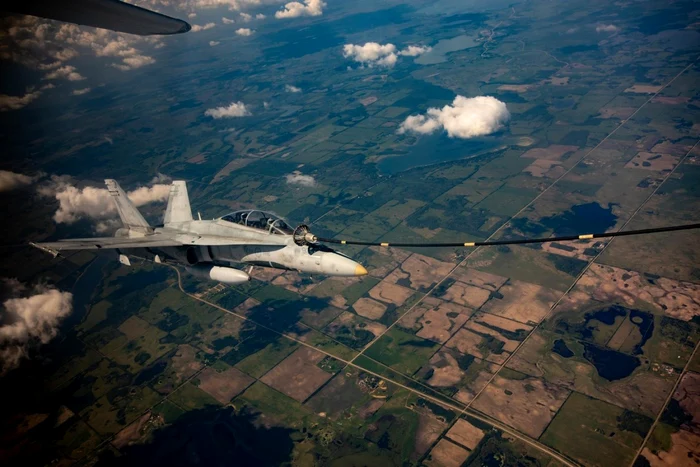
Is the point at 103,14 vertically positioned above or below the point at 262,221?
above

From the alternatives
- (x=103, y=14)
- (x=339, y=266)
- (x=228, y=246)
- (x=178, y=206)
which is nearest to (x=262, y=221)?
(x=228, y=246)

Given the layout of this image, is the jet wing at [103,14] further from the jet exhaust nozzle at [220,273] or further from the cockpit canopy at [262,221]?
the jet exhaust nozzle at [220,273]

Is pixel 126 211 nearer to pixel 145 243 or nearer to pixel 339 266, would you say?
pixel 145 243

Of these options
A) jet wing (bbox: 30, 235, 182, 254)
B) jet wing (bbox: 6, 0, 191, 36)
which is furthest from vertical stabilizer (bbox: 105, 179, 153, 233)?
jet wing (bbox: 6, 0, 191, 36)

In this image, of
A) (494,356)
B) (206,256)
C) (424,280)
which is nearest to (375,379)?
(494,356)

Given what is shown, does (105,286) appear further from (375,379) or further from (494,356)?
(494,356)

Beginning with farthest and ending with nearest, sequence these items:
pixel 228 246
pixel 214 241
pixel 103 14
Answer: pixel 228 246 → pixel 214 241 → pixel 103 14
